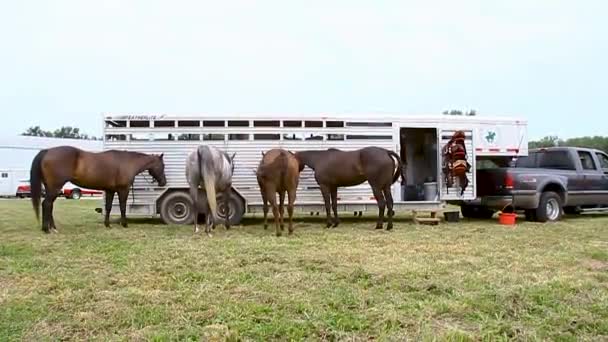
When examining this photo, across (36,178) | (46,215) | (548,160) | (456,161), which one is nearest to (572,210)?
(548,160)

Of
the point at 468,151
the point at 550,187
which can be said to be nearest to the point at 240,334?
the point at 468,151

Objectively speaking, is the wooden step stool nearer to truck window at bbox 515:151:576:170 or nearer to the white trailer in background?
truck window at bbox 515:151:576:170

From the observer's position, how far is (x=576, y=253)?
24.1ft

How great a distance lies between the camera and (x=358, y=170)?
11.1 metres

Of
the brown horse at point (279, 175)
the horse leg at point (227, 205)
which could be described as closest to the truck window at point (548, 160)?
the brown horse at point (279, 175)

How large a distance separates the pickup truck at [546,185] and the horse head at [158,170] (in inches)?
280

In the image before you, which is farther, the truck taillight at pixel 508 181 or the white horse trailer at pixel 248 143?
the truck taillight at pixel 508 181

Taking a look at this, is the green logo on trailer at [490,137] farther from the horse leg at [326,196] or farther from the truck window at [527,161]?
the horse leg at [326,196]

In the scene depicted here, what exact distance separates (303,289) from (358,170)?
6187mm

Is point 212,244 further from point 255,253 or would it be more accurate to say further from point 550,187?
point 550,187

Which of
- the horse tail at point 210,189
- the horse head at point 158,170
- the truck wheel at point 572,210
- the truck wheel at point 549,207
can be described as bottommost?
the truck wheel at point 572,210

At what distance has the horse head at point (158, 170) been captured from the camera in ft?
37.3

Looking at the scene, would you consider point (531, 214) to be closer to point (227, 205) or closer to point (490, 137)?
point (490, 137)

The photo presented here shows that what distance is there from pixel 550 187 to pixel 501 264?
23.7 ft
